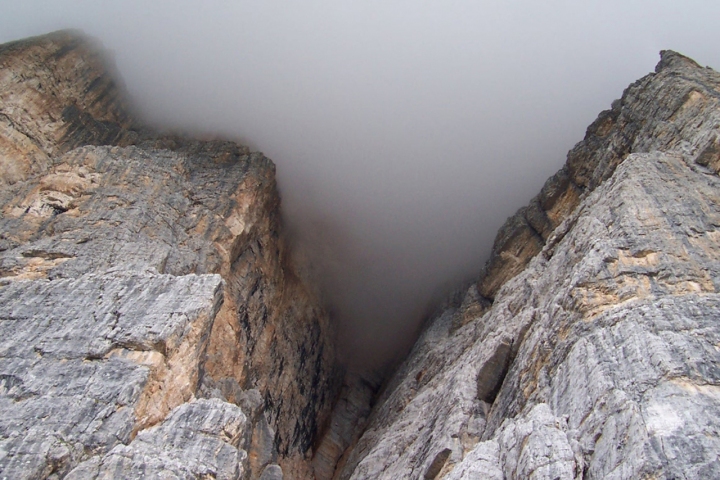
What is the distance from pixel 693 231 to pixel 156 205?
3275 centimetres

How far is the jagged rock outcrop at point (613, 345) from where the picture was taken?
54.9 feet

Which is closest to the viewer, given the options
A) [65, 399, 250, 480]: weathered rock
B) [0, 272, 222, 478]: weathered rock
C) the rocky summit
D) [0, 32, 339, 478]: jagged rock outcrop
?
the rocky summit

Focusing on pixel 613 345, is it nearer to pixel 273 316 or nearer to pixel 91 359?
pixel 91 359

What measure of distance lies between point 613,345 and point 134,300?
22.7 metres

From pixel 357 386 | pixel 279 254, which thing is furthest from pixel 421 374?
pixel 357 386

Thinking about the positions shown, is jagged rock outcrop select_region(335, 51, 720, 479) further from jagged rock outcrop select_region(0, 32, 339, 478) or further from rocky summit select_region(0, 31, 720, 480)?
jagged rock outcrop select_region(0, 32, 339, 478)

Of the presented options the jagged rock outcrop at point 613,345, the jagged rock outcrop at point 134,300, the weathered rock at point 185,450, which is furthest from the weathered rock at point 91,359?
the jagged rock outcrop at point 613,345

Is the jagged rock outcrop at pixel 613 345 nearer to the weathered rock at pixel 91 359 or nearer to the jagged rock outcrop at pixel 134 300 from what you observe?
the jagged rock outcrop at pixel 134 300

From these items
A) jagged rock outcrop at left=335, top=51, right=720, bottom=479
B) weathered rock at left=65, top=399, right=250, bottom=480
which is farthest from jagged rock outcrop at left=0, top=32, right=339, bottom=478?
jagged rock outcrop at left=335, top=51, right=720, bottom=479

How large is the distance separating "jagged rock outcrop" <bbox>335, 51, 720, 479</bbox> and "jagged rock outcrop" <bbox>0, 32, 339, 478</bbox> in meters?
10.3

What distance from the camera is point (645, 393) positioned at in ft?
56.7

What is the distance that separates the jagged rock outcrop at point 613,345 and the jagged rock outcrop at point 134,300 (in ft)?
33.8

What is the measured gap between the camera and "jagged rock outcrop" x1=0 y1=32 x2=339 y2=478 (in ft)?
75.3

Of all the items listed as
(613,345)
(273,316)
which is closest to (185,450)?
(613,345)
